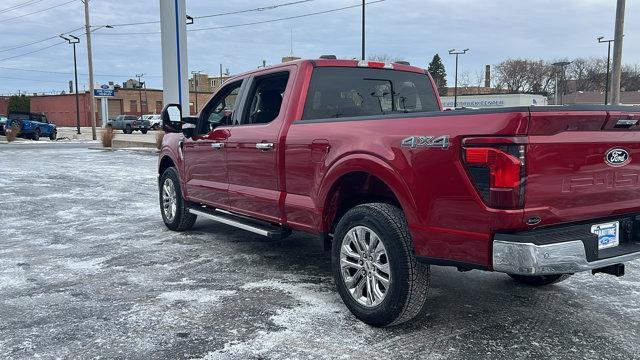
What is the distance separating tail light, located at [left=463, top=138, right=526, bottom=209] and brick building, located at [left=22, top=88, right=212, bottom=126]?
7084cm

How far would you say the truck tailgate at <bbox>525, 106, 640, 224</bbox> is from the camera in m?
3.02

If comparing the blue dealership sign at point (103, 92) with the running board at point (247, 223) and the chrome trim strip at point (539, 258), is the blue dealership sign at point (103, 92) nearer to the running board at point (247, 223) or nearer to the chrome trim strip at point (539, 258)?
the running board at point (247, 223)

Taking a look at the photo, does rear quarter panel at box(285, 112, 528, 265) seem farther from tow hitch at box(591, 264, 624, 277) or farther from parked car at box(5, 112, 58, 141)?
parked car at box(5, 112, 58, 141)

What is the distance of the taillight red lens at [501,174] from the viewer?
2.95 metres

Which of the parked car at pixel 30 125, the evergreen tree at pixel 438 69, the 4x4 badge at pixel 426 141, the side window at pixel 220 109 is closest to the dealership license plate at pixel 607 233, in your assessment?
the 4x4 badge at pixel 426 141

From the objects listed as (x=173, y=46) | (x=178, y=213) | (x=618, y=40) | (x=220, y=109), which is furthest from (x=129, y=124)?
(x=220, y=109)

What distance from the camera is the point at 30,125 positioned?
35.3 metres

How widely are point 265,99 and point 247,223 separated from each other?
4.15ft

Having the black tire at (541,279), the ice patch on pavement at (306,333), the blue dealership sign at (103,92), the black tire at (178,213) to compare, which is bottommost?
the ice patch on pavement at (306,333)

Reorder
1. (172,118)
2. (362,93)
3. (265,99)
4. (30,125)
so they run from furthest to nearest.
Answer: (30,125), (172,118), (265,99), (362,93)

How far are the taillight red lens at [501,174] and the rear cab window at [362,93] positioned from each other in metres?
2.04

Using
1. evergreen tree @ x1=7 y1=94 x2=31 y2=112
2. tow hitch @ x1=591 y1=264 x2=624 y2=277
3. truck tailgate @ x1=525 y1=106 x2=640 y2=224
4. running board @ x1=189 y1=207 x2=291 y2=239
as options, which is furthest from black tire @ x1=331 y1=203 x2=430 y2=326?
evergreen tree @ x1=7 y1=94 x2=31 y2=112

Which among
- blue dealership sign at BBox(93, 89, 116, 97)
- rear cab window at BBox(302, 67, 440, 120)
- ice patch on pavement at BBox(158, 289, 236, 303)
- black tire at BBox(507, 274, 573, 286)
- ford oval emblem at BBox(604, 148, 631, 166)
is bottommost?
ice patch on pavement at BBox(158, 289, 236, 303)

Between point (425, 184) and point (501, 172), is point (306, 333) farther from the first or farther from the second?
point (501, 172)
